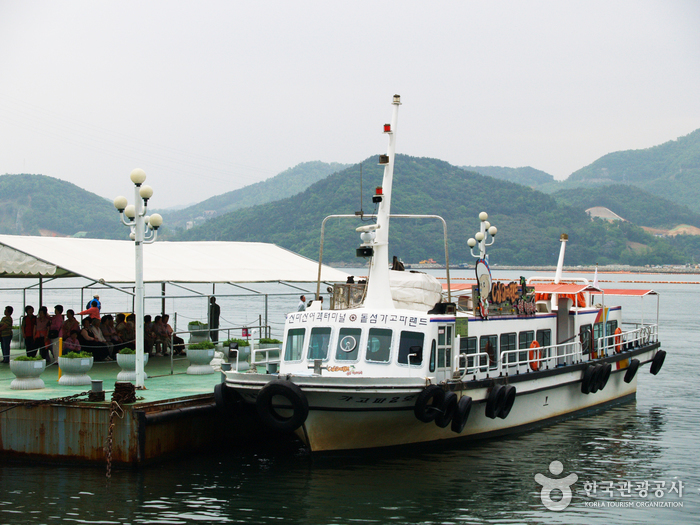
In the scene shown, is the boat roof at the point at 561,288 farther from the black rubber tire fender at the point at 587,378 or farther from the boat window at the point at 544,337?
the black rubber tire fender at the point at 587,378

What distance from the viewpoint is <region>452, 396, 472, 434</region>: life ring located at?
17641 mm

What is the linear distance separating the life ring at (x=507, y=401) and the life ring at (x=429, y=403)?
2533 mm

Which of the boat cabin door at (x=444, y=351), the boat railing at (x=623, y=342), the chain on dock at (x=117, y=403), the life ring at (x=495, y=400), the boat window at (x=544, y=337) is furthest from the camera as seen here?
the boat railing at (x=623, y=342)

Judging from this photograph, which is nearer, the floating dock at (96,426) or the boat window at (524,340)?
the floating dock at (96,426)

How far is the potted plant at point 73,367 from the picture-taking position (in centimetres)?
1850

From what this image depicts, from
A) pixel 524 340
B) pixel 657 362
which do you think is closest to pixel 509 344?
pixel 524 340

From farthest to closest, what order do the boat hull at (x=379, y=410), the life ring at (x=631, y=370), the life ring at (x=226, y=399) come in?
the life ring at (x=631, y=370), the life ring at (x=226, y=399), the boat hull at (x=379, y=410)

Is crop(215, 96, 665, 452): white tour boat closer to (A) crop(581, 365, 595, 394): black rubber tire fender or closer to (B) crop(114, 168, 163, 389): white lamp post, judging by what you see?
(A) crop(581, 365, 595, 394): black rubber tire fender

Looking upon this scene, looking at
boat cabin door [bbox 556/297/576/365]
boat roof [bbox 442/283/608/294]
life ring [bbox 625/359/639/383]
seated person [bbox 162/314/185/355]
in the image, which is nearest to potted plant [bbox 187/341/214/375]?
seated person [bbox 162/314/185/355]

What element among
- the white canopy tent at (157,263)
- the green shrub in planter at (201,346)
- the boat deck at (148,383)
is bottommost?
the boat deck at (148,383)

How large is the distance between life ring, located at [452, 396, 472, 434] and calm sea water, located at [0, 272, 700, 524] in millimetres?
789

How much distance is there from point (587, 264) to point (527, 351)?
574ft

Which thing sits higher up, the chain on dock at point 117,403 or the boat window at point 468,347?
the boat window at point 468,347

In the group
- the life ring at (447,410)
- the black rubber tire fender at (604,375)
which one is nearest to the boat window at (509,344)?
the life ring at (447,410)
